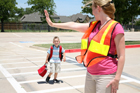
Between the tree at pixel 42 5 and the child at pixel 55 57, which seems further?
the tree at pixel 42 5

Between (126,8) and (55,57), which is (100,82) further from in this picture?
(126,8)

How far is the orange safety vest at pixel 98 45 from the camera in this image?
233 cm

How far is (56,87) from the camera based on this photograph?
546cm

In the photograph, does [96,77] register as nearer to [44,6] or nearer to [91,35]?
[91,35]

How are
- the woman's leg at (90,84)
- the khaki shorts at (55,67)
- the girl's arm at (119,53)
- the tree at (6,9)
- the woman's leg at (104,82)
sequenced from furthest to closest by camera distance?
1. the tree at (6,9)
2. the khaki shorts at (55,67)
3. the woman's leg at (90,84)
4. the woman's leg at (104,82)
5. the girl's arm at (119,53)

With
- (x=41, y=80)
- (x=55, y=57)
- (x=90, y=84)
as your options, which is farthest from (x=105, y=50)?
(x=41, y=80)

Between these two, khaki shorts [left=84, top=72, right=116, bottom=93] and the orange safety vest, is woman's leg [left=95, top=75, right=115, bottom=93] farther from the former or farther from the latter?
the orange safety vest

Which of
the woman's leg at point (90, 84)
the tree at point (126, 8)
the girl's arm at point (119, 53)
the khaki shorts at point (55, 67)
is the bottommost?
the khaki shorts at point (55, 67)

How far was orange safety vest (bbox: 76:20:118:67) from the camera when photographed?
2330mm

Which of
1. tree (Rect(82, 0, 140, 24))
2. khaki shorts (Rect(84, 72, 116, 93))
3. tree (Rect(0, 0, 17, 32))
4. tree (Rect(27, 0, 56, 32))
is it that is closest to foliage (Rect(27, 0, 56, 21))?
tree (Rect(27, 0, 56, 32))

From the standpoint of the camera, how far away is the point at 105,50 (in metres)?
2.34

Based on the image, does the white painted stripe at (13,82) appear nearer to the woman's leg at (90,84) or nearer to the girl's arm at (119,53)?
the woman's leg at (90,84)

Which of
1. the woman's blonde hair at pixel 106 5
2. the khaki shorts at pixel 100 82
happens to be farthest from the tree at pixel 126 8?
the khaki shorts at pixel 100 82

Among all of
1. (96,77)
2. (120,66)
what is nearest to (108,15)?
(120,66)
